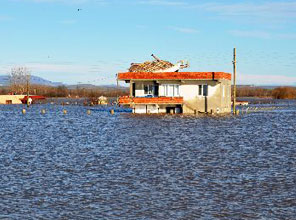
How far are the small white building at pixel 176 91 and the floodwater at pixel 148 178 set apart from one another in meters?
31.1

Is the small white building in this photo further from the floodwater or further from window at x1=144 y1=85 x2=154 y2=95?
the floodwater

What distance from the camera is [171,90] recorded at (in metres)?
75.4

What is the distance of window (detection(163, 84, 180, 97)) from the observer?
75188 millimetres

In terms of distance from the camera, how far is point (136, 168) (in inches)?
1072

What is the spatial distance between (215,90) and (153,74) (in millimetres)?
8470

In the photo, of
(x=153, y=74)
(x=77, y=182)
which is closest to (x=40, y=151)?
(x=77, y=182)

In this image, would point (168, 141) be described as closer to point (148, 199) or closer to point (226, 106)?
point (148, 199)

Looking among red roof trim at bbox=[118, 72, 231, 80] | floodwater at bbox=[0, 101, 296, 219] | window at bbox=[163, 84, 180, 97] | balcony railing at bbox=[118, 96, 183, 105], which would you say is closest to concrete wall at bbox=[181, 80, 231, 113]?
window at bbox=[163, 84, 180, 97]

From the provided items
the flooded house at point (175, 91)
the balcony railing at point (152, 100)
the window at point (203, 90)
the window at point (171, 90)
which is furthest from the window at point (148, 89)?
the window at point (203, 90)

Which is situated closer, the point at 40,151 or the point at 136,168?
the point at 136,168

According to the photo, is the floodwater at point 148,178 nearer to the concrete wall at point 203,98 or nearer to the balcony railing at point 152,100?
the balcony railing at point 152,100

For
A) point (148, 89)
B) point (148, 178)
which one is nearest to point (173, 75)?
point (148, 89)

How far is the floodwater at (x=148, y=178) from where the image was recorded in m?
18.4

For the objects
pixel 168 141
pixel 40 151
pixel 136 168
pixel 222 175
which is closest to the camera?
pixel 222 175
